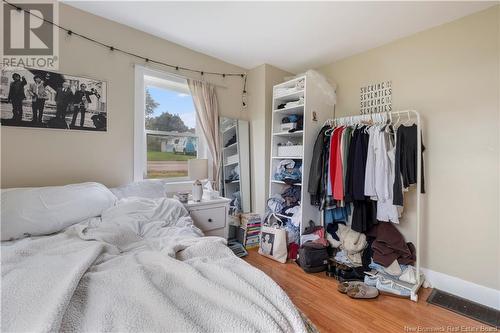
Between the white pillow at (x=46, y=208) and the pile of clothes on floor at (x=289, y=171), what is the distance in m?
1.86

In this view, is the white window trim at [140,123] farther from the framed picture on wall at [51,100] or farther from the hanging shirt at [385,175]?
the hanging shirt at [385,175]

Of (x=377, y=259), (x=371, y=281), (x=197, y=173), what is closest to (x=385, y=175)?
(x=377, y=259)

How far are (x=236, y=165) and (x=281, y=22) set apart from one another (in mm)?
1712

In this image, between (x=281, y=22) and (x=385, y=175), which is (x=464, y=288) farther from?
(x=281, y=22)

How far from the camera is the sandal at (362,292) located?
1.97 m

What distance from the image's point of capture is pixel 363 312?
1802 millimetres

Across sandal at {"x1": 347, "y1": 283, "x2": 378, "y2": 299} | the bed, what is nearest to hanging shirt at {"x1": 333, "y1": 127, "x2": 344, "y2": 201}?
sandal at {"x1": 347, "y1": 283, "x2": 378, "y2": 299}

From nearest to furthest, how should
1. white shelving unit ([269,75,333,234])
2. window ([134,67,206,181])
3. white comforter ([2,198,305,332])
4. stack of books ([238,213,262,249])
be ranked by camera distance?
white comforter ([2,198,305,332])
window ([134,67,206,181])
white shelving unit ([269,75,333,234])
stack of books ([238,213,262,249])

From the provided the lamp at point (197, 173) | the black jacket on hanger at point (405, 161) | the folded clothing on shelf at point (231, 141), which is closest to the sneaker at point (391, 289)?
the black jacket on hanger at point (405, 161)

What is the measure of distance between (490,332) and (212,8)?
3133 millimetres

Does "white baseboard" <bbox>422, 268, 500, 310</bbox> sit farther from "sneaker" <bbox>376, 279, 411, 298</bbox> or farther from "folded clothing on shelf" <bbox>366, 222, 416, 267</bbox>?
"sneaker" <bbox>376, 279, 411, 298</bbox>

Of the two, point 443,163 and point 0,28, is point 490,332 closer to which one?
point 443,163

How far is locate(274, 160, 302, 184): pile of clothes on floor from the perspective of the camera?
9.30 feet

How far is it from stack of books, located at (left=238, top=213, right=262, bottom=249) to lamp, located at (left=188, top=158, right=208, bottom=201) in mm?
798
